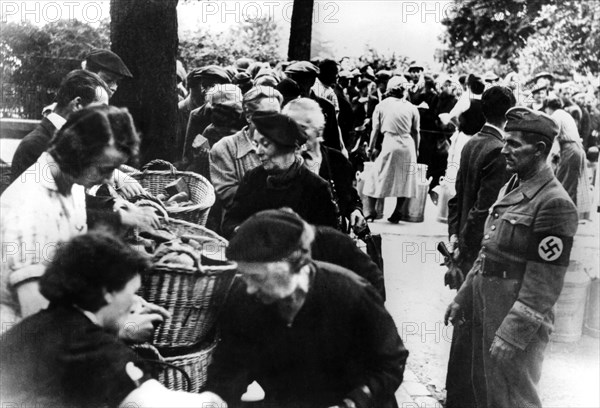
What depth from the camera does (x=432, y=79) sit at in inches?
169

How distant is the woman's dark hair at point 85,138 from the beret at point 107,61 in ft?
0.81

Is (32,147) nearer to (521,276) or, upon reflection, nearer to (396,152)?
(396,152)

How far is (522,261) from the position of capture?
3742 millimetres

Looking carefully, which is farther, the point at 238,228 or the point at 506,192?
the point at 506,192

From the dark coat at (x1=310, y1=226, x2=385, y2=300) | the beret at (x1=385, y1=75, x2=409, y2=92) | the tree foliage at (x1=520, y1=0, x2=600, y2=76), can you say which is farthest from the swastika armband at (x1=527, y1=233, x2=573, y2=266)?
the beret at (x1=385, y1=75, x2=409, y2=92)

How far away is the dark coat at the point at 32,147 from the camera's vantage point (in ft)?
10.8

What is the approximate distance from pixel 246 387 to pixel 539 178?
1787mm

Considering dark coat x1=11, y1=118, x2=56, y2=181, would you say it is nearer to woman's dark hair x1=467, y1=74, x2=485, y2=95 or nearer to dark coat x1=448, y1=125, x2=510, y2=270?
dark coat x1=448, y1=125, x2=510, y2=270

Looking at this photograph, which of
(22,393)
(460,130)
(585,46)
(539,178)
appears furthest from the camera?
(585,46)

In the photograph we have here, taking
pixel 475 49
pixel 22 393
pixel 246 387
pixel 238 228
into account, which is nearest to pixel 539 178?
pixel 475 49

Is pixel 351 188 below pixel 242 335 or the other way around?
the other way around

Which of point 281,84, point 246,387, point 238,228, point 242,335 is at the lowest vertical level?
point 246,387

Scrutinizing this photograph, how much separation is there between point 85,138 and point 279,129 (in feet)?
2.99

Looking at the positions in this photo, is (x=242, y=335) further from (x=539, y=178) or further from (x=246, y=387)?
(x=539, y=178)
